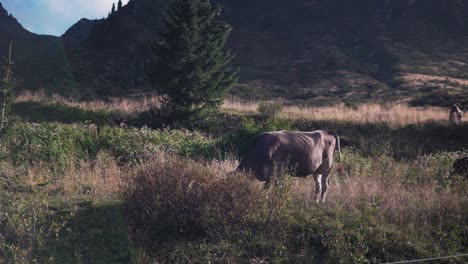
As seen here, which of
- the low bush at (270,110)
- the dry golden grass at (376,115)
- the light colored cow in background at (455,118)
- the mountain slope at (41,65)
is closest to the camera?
the light colored cow in background at (455,118)

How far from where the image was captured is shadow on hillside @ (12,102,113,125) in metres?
20.7

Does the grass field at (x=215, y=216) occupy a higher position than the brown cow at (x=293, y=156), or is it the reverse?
the brown cow at (x=293, y=156)

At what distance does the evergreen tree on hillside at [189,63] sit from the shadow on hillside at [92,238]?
39.4 ft

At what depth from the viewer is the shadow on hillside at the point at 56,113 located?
20.7m

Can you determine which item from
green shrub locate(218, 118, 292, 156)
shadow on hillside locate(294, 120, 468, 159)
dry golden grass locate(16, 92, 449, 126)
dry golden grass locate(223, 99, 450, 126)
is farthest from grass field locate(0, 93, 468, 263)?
dry golden grass locate(16, 92, 449, 126)

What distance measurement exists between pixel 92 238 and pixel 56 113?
1641 centimetres

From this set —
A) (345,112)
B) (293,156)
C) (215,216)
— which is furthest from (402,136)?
(215,216)

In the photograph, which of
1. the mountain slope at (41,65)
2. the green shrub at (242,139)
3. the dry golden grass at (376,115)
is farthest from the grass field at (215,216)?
the mountain slope at (41,65)

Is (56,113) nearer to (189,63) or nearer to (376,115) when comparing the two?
(189,63)

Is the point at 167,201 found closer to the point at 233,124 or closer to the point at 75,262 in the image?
the point at 75,262

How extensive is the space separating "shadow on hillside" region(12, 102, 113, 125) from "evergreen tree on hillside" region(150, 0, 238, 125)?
10.1ft

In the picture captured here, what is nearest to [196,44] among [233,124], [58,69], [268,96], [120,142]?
[233,124]

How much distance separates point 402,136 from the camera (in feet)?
61.9

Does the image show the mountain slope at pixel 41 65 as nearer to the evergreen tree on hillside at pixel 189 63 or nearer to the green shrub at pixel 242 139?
the evergreen tree on hillside at pixel 189 63
